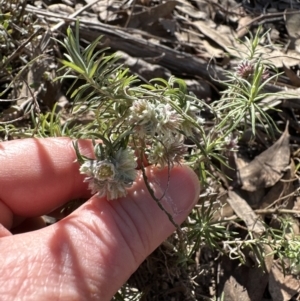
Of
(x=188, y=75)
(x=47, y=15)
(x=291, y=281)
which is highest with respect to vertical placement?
(x=47, y=15)

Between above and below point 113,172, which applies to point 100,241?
below

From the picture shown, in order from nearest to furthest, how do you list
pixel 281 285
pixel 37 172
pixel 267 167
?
1. pixel 37 172
2. pixel 281 285
3. pixel 267 167

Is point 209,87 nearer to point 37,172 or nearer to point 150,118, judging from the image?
point 37,172

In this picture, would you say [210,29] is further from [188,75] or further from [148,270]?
[148,270]

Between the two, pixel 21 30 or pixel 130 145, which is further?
pixel 21 30

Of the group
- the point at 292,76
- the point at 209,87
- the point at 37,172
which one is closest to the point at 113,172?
the point at 37,172

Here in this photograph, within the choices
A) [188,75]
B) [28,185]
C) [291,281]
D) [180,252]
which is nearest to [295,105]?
[188,75]
